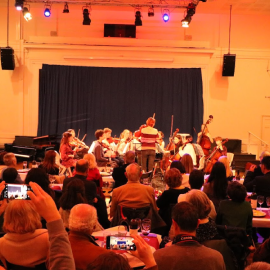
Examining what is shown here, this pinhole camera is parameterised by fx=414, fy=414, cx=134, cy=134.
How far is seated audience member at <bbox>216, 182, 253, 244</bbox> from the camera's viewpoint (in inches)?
151

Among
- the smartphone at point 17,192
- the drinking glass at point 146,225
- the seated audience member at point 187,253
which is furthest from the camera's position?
the smartphone at point 17,192

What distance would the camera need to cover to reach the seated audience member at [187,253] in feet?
7.79

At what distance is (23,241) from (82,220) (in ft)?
1.38

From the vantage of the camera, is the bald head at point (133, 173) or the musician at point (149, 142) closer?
the bald head at point (133, 173)

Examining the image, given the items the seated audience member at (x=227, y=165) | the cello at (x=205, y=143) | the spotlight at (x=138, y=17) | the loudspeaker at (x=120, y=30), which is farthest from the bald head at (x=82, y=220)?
the loudspeaker at (x=120, y=30)

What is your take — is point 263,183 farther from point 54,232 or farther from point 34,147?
point 34,147

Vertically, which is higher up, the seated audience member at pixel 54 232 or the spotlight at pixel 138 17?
the spotlight at pixel 138 17

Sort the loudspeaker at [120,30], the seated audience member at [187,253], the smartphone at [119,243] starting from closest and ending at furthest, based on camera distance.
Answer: the seated audience member at [187,253]
the smartphone at [119,243]
the loudspeaker at [120,30]

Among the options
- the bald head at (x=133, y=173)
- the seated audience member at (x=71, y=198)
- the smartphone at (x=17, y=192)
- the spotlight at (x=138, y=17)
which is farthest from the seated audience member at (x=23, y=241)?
the spotlight at (x=138, y=17)

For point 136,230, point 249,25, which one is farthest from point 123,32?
point 136,230

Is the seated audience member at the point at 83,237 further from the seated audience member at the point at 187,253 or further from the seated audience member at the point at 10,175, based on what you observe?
the seated audience member at the point at 10,175

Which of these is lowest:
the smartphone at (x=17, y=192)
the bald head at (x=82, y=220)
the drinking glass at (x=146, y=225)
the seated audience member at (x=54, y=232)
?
the drinking glass at (x=146, y=225)

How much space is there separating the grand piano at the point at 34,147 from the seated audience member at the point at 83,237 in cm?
819

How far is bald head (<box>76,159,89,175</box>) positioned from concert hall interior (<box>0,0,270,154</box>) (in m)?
8.97
